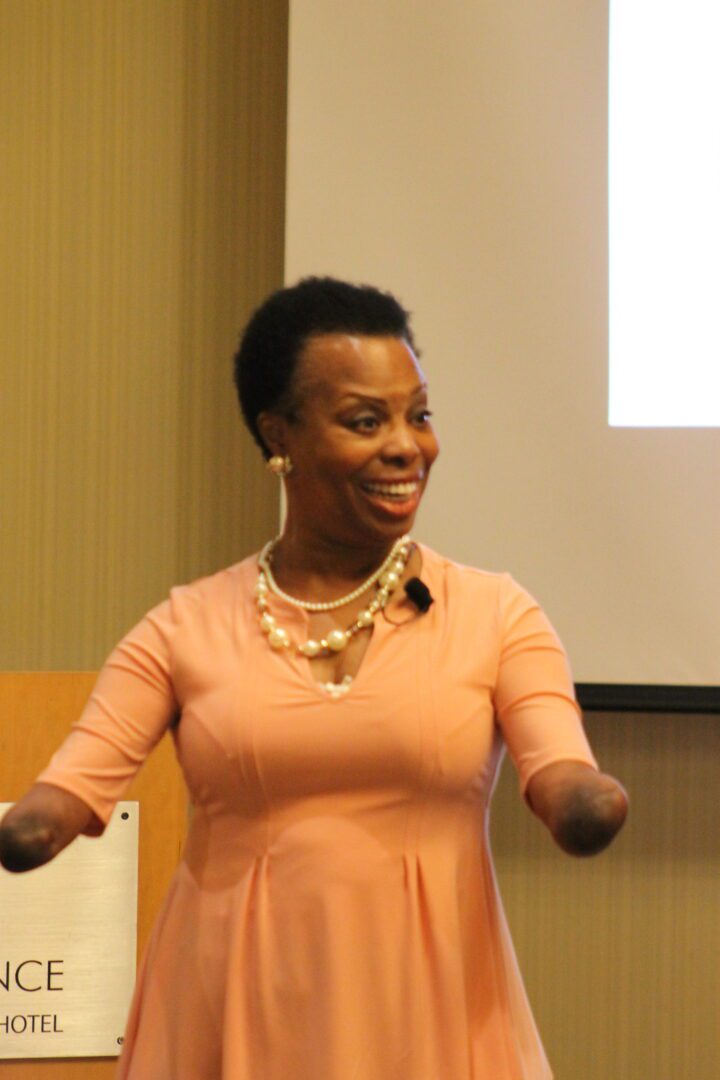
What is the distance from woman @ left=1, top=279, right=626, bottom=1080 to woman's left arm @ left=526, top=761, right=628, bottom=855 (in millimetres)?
11

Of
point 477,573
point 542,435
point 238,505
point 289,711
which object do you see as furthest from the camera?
point 238,505

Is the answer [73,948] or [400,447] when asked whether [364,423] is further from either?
[73,948]

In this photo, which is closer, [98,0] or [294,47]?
[294,47]

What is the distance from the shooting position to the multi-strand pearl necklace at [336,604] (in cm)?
130

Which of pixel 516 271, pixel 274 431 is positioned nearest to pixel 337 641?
pixel 274 431

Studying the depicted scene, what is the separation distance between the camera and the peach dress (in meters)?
1.22

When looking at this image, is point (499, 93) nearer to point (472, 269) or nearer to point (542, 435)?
point (472, 269)

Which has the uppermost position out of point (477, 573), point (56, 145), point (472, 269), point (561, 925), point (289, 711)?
point (56, 145)

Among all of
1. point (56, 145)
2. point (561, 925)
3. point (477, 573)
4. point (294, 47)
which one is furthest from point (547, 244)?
point (477, 573)

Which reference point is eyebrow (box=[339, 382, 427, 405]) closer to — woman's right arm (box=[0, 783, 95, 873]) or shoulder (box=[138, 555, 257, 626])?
shoulder (box=[138, 555, 257, 626])

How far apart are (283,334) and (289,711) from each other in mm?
373

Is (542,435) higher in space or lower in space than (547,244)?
lower

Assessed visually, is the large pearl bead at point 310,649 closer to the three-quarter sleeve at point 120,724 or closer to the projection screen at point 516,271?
the three-quarter sleeve at point 120,724

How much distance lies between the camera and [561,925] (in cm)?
278
